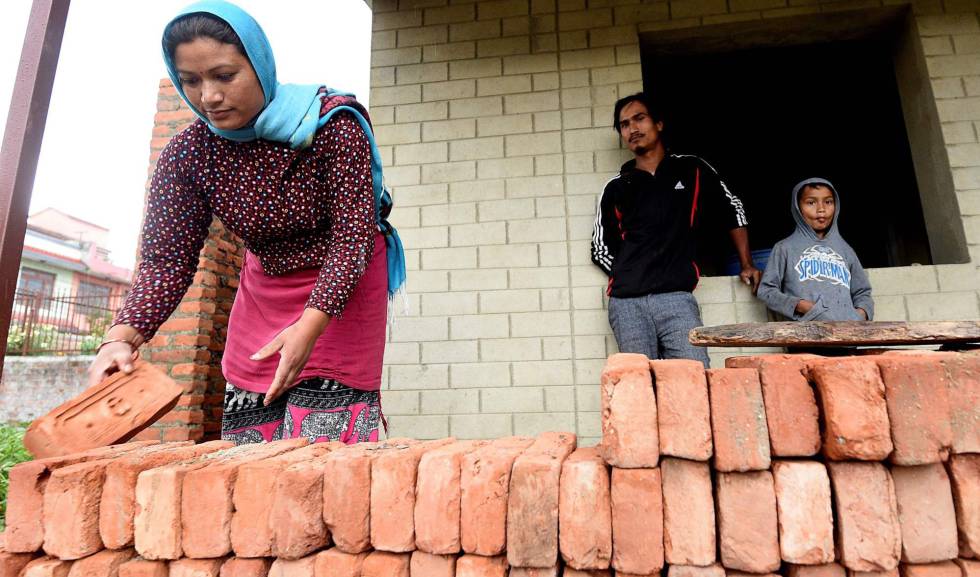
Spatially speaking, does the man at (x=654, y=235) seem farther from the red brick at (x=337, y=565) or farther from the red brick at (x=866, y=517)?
the red brick at (x=337, y=565)

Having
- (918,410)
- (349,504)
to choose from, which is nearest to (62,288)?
(349,504)

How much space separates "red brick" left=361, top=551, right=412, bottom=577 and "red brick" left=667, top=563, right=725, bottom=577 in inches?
19.2

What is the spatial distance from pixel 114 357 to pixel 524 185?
2402mm

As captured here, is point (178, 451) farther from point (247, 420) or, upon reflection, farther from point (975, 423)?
point (975, 423)

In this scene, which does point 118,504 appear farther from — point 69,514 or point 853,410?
point 853,410

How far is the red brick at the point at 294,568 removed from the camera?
1.08 m

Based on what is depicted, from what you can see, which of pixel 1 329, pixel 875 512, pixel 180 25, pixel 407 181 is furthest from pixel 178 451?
pixel 407 181

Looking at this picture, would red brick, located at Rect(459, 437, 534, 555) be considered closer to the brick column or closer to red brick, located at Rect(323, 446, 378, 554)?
red brick, located at Rect(323, 446, 378, 554)

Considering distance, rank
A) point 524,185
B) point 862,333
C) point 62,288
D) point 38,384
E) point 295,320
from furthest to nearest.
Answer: point 62,288, point 38,384, point 524,185, point 295,320, point 862,333

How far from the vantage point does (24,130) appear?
175 cm

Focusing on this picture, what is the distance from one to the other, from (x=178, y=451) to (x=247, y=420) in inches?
21.9

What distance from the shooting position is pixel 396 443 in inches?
53.4

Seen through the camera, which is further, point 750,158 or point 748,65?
point 750,158

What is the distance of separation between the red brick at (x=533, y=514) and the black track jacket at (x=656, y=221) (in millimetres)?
1961
